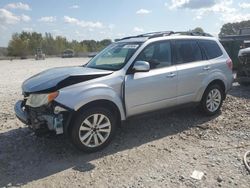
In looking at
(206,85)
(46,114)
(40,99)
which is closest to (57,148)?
(46,114)

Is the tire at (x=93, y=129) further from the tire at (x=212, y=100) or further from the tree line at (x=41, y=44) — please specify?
the tree line at (x=41, y=44)

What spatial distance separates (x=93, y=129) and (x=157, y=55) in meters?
1.85

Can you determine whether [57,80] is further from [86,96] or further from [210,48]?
[210,48]

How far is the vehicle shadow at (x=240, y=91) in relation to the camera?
28.3 feet

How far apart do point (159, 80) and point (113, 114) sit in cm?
108

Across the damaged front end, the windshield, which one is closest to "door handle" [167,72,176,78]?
the windshield

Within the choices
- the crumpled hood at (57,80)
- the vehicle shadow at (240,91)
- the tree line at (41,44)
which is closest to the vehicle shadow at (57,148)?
Answer: the crumpled hood at (57,80)

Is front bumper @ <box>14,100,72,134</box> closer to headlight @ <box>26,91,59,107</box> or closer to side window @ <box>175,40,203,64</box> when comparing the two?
headlight @ <box>26,91,59,107</box>

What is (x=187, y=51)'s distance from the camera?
6.01 metres

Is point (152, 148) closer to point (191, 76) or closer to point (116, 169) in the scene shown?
point (116, 169)

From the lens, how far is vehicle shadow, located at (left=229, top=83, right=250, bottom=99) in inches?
339

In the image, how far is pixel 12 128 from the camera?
5.98 m

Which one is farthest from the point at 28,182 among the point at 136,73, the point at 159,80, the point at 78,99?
the point at 159,80

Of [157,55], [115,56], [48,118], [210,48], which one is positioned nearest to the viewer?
[48,118]
